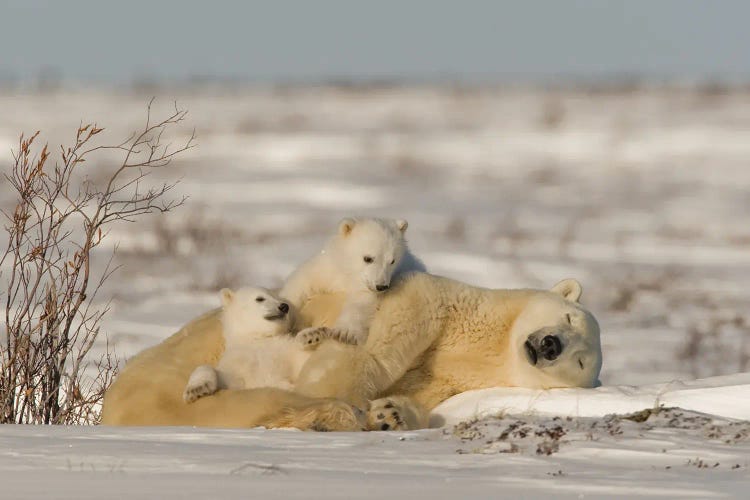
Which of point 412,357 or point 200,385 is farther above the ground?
point 412,357

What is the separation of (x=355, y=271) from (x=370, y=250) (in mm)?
122

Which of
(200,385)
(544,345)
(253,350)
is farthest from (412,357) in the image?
(200,385)

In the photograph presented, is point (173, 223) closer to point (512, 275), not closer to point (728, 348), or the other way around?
point (512, 275)

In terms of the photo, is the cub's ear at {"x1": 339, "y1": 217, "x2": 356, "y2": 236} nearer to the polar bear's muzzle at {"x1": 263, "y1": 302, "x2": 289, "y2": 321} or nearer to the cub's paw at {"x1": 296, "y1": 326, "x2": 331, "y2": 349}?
the polar bear's muzzle at {"x1": 263, "y1": 302, "x2": 289, "y2": 321}

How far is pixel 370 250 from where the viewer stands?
6766 millimetres

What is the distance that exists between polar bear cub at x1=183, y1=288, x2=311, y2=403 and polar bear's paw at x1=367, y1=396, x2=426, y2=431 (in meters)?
0.48

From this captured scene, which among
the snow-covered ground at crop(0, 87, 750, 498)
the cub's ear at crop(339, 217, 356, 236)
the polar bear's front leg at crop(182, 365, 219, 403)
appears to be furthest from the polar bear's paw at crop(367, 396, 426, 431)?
the cub's ear at crop(339, 217, 356, 236)

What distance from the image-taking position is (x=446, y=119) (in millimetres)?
27016

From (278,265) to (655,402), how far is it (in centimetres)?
865

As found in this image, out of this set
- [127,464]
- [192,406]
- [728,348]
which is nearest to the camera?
[127,464]

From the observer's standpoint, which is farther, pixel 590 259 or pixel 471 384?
pixel 590 259

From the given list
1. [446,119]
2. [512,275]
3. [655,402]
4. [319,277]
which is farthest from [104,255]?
[446,119]

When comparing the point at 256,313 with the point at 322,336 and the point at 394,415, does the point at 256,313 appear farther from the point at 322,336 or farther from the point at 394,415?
the point at 394,415

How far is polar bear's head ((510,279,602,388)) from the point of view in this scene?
658 cm
